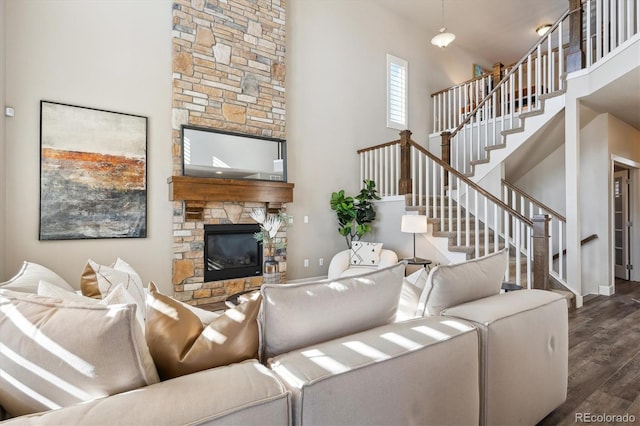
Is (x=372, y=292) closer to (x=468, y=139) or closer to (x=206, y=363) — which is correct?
(x=206, y=363)

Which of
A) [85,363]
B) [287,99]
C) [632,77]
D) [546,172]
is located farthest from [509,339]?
[546,172]

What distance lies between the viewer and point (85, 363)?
0.85 metres

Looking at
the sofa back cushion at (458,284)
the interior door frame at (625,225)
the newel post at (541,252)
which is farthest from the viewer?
the interior door frame at (625,225)

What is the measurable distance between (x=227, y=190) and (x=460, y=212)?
3236 millimetres

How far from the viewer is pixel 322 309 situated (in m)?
1.26

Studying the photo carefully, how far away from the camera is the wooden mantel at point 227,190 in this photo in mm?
3932

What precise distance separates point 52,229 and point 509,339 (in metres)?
4.03

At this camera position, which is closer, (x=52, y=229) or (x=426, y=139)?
(x=52, y=229)

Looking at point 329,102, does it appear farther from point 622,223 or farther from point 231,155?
point 622,223

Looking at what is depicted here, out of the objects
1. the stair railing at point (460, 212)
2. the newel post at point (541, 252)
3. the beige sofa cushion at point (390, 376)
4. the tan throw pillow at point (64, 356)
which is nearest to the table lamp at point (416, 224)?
the stair railing at point (460, 212)

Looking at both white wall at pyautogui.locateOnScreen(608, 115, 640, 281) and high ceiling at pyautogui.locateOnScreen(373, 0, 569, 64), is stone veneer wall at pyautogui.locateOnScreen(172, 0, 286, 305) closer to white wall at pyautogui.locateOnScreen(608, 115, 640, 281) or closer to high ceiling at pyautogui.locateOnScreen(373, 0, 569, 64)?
high ceiling at pyautogui.locateOnScreen(373, 0, 569, 64)

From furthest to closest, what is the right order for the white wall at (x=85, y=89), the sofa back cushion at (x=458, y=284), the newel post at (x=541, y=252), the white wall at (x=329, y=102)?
the white wall at (x=329, y=102) → the newel post at (x=541, y=252) → the white wall at (x=85, y=89) → the sofa back cushion at (x=458, y=284)

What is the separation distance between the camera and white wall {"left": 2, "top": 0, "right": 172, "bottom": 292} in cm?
331

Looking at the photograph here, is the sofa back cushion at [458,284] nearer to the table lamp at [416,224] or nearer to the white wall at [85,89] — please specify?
the table lamp at [416,224]
